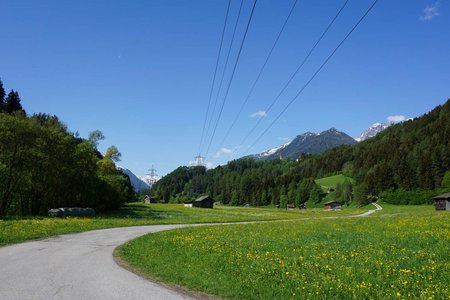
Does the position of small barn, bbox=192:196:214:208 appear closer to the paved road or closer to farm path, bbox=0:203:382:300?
the paved road

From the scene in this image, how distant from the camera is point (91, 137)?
10038 cm

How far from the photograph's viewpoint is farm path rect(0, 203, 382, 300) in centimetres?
1115

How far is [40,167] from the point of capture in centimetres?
5684

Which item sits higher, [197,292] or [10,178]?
[10,178]

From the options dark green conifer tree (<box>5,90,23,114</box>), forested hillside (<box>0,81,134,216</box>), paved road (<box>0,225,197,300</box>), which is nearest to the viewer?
paved road (<box>0,225,197,300</box>)

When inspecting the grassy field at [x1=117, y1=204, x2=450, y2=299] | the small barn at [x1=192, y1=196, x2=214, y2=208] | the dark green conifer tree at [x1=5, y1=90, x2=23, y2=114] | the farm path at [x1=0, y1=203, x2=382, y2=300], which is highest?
the dark green conifer tree at [x1=5, y1=90, x2=23, y2=114]

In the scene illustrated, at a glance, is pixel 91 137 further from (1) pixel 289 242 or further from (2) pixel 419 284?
(2) pixel 419 284

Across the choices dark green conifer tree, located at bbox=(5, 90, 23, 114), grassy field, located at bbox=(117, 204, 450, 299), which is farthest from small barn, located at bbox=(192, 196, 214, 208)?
grassy field, located at bbox=(117, 204, 450, 299)

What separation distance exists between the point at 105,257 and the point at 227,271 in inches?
325

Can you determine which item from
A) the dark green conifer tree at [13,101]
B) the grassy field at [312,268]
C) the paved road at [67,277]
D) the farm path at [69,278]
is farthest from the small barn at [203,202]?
the grassy field at [312,268]

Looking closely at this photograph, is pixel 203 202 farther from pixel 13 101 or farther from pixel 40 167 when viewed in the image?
pixel 40 167

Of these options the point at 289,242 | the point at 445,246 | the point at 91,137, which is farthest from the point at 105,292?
the point at 91,137

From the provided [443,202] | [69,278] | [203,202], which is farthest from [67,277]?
[203,202]

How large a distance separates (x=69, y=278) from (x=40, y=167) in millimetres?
48670
